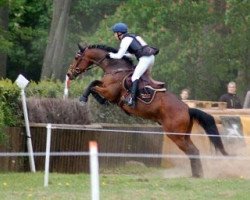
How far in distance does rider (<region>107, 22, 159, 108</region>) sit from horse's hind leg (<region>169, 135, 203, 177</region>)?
46.5 inches

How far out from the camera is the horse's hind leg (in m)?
20.2

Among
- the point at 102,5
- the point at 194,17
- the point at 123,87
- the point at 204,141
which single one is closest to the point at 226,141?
the point at 204,141

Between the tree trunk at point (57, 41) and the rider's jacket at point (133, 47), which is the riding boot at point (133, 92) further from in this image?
the tree trunk at point (57, 41)

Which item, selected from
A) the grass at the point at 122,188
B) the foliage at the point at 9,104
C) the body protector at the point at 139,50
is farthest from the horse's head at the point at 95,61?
the grass at the point at 122,188

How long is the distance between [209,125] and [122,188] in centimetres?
498

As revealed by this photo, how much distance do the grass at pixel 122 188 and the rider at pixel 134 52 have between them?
250 centimetres

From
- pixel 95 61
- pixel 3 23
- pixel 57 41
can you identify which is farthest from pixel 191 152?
pixel 57 41

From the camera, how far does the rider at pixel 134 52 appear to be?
20.6 meters

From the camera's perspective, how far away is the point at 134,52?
69.4 feet

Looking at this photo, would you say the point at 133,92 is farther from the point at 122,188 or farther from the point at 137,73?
the point at 122,188

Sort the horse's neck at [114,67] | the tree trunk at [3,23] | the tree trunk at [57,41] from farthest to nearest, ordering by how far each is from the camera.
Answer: the tree trunk at [57,41], the tree trunk at [3,23], the horse's neck at [114,67]

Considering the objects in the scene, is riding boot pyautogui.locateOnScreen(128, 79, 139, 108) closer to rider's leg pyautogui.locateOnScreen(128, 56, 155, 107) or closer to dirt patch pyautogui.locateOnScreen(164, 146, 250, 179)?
rider's leg pyautogui.locateOnScreen(128, 56, 155, 107)

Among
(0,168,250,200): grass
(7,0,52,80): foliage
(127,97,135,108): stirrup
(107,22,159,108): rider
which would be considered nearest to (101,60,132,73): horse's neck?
(107,22,159,108): rider

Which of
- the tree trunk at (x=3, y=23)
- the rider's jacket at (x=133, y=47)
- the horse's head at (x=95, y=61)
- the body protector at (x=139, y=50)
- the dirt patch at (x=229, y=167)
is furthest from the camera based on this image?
the tree trunk at (x=3, y=23)
